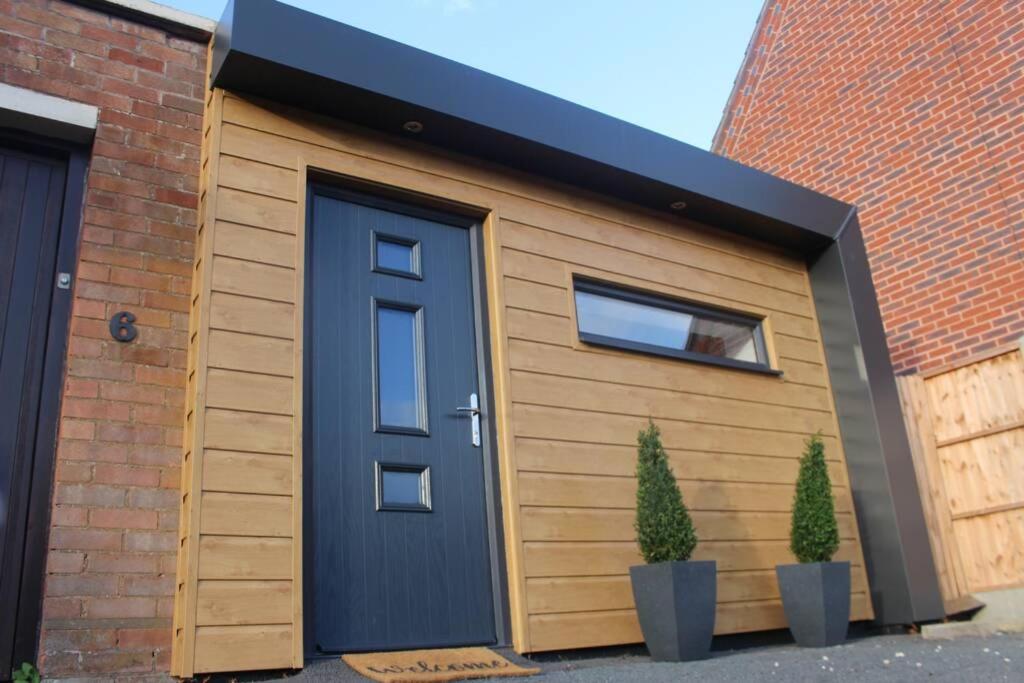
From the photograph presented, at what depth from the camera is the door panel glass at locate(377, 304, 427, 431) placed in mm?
4266

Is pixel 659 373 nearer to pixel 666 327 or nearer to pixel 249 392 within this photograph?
pixel 666 327

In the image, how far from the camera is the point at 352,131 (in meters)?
4.59

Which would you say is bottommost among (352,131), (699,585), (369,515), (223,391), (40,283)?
(699,585)

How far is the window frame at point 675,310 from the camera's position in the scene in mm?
5148

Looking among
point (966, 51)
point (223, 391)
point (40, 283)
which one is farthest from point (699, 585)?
point (966, 51)

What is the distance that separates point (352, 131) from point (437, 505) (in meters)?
1.88

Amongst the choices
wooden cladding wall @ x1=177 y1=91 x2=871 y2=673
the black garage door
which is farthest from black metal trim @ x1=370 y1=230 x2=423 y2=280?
the black garage door

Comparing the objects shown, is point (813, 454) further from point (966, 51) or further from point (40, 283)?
point (966, 51)

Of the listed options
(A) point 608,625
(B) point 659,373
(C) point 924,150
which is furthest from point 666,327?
(C) point 924,150

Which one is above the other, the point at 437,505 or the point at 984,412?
the point at 984,412

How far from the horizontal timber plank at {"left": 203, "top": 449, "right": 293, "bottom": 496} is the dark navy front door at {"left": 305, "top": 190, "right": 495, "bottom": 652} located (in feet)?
0.58

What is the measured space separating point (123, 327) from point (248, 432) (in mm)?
711

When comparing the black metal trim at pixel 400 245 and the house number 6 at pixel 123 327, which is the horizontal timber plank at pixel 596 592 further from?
the house number 6 at pixel 123 327

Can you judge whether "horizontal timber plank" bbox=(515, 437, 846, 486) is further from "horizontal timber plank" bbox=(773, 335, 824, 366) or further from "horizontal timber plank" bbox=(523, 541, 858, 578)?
"horizontal timber plank" bbox=(773, 335, 824, 366)
